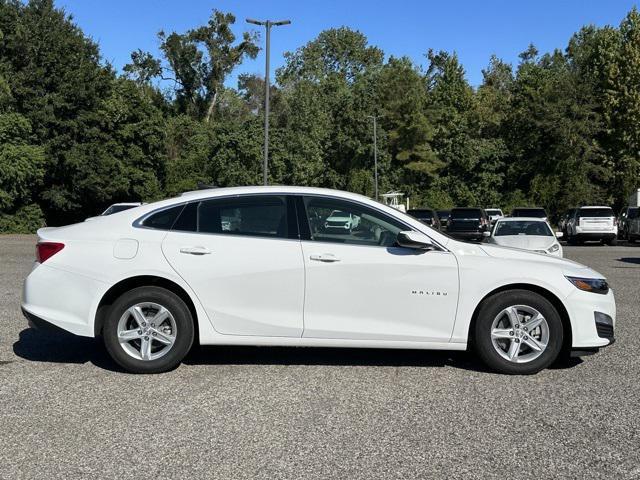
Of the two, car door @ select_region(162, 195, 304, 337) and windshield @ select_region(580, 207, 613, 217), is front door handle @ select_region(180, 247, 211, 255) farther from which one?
windshield @ select_region(580, 207, 613, 217)

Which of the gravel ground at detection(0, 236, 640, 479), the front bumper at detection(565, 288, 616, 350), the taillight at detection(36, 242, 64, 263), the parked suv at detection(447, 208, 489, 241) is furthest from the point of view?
the parked suv at detection(447, 208, 489, 241)

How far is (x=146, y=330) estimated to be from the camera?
597 centimetres

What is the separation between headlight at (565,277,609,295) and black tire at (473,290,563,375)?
309 millimetres

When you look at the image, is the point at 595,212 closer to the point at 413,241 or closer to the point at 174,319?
the point at 413,241

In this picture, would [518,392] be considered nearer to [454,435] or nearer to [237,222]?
[454,435]

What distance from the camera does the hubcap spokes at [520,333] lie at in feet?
19.6

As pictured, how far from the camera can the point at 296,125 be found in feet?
201

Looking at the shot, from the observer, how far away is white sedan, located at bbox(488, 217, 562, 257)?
1350 cm

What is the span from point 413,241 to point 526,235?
30.3 ft

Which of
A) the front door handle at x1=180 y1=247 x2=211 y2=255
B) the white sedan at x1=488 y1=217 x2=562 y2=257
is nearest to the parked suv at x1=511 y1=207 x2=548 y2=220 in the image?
the white sedan at x1=488 y1=217 x2=562 y2=257

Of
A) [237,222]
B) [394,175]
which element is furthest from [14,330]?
[394,175]

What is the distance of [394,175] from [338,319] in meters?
53.3

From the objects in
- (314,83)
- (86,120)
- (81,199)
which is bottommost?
(81,199)

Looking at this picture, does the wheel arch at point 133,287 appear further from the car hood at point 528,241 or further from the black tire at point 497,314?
the car hood at point 528,241
